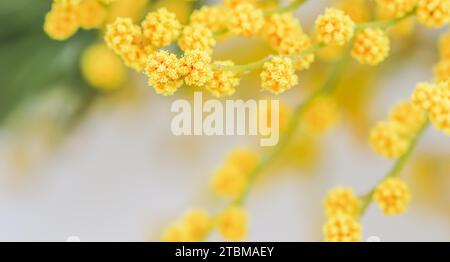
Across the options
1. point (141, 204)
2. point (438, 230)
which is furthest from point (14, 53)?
point (438, 230)

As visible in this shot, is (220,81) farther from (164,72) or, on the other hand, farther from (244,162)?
(244,162)

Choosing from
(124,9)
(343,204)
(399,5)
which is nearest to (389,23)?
(399,5)

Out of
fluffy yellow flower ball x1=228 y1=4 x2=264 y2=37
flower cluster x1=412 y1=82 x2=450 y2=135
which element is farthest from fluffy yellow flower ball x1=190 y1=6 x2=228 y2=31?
flower cluster x1=412 y1=82 x2=450 y2=135

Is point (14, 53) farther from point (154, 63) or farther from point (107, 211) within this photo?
point (154, 63)

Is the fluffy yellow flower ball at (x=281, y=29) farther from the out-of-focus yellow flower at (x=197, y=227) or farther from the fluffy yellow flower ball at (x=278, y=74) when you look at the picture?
the out-of-focus yellow flower at (x=197, y=227)

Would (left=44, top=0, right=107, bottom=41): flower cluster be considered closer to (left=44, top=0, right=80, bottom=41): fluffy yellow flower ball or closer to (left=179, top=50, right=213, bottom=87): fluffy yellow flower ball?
(left=44, top=0, right=80, bottom=41): fluffy yellow flower ball

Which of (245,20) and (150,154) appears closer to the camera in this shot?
(245,20)
